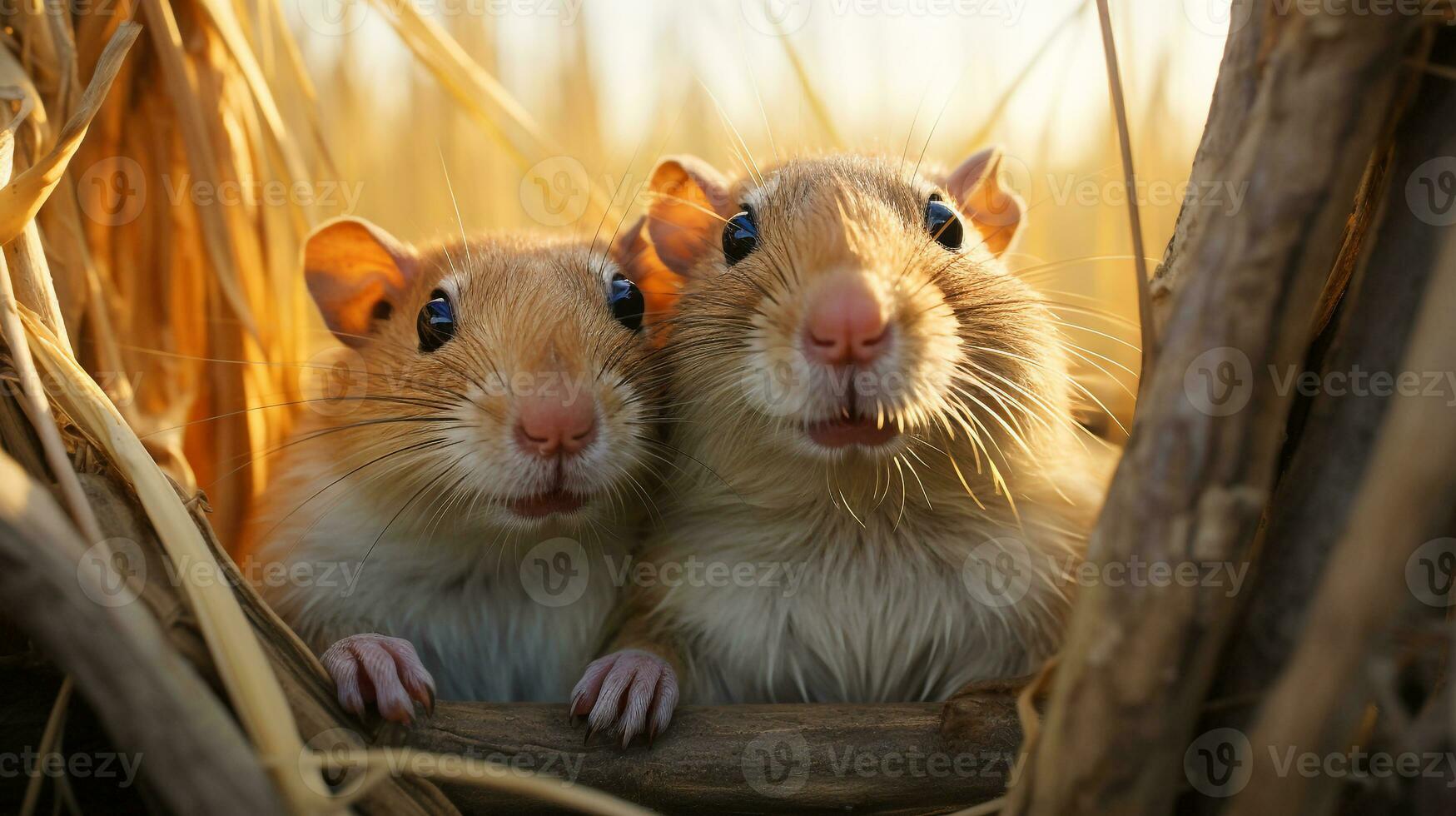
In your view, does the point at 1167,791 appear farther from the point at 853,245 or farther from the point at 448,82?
the point at 448,82

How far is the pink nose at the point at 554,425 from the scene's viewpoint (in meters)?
2.41

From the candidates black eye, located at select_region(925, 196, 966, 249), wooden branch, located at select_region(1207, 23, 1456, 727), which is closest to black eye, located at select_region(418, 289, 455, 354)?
black eye, located at select_region(925, 196, 966, 249)

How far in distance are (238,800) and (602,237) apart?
2312 mm

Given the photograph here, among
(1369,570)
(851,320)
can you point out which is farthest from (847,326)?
(1369,570)

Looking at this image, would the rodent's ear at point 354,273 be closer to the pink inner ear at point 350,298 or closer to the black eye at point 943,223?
the pink inner ear at point 350,298

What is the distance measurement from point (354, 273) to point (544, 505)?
124 cm

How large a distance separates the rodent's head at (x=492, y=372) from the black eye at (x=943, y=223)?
909mm

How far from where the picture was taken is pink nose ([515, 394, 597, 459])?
241 centimetres

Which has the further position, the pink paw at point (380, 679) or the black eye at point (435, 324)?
the black eye at point (435, 324)

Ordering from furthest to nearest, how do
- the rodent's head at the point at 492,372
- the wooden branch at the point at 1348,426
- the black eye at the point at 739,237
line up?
the black eye at the point at 739,237
the rodent's head at the point at 492,372
the wooden branch at the point at 1348,426

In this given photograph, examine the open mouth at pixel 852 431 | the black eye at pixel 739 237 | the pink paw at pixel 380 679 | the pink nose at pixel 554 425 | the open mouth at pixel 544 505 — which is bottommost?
the pink paw at pixel 380 679

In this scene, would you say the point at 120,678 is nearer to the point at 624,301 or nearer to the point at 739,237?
the point at 624,301

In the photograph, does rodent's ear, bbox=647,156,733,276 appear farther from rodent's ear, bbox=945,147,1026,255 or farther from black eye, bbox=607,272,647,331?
rodent's ear, bbox=945,147,1026,255

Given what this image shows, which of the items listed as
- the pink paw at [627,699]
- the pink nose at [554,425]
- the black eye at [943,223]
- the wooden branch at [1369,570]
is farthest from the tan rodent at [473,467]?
the wooden branch at [1369,570]
